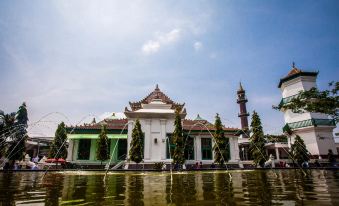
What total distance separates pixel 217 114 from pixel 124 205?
3134cm

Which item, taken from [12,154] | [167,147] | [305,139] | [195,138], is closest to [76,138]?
[12,154]

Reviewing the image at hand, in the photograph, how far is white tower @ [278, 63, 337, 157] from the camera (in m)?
35.7

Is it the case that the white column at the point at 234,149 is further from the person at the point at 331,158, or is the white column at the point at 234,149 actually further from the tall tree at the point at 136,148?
the tall tree at the point at 136,148

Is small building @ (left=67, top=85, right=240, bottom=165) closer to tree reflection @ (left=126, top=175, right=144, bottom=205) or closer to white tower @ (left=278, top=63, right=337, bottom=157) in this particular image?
white tower @ (left=278, top=63, right=337, bottom=157)

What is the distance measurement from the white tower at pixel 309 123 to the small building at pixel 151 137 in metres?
11.5

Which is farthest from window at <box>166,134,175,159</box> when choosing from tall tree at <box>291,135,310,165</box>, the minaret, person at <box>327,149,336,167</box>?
the minaret

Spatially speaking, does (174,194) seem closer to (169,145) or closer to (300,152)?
(169,145)

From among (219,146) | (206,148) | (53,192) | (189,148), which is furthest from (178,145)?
(53,192)

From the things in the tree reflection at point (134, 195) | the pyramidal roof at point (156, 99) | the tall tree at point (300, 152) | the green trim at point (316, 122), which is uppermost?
the pyramidal roof at point (156, 99)

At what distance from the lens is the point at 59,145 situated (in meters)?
40.3

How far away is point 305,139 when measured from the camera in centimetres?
3703

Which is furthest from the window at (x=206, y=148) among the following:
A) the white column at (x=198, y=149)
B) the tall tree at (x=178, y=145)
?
the tall tree at (x=178, y=145)

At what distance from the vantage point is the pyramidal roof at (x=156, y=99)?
121ft

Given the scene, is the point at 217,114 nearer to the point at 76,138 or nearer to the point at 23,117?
the point at 76,138
